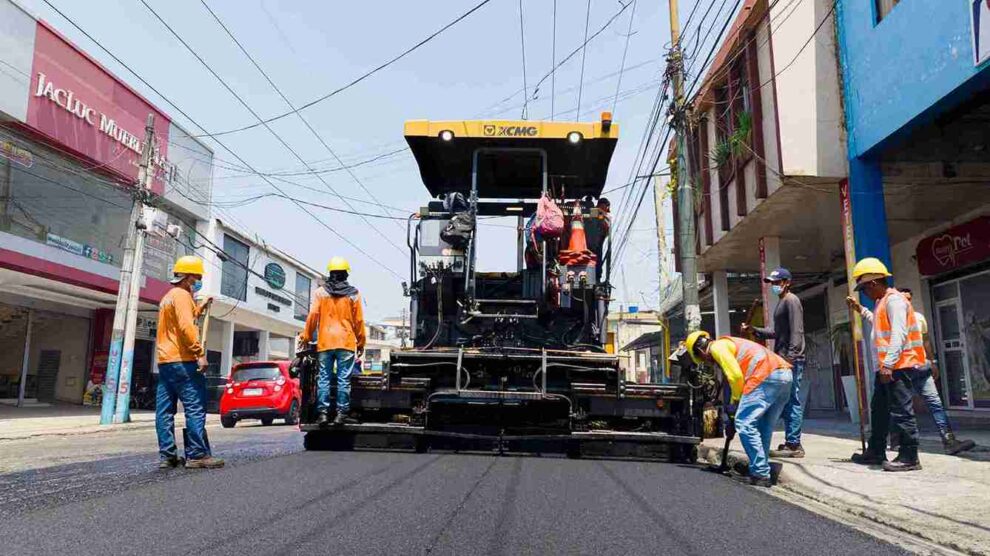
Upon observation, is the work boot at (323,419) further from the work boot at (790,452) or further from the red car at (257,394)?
the red car at (257,394)

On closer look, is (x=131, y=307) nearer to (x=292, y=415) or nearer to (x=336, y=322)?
(x=292, y=415)

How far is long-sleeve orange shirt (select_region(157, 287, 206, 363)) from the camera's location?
5512mm

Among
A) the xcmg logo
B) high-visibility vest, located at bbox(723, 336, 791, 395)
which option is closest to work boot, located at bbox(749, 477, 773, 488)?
high-visibility vest, located at bbox(723, 336, 791, 395)

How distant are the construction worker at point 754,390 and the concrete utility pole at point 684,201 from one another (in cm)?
459

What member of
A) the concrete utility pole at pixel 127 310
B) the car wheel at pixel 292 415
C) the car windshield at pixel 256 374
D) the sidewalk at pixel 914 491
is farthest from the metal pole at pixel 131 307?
the sidewalk at pixel 914 491

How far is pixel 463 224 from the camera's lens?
7086mm

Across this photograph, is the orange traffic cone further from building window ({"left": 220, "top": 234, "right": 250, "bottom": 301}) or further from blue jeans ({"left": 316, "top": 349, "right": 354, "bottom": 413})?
building window ({"left": 220, "top": 234, "right": 250, "bottom": 301})

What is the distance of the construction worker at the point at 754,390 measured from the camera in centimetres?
537

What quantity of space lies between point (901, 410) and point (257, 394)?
11.9 metres

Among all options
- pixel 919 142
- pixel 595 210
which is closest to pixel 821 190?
pixel 919 142

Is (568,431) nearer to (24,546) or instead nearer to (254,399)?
(24,546)

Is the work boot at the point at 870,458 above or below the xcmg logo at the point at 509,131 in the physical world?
below

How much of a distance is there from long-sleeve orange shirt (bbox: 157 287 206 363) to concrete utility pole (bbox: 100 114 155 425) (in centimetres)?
1105

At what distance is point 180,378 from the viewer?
218 inches
